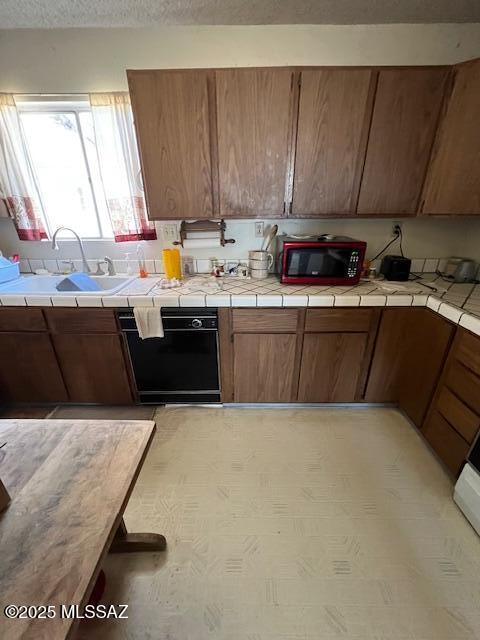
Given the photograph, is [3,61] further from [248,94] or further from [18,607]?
[18,607]

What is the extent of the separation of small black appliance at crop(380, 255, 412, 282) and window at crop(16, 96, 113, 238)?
2165 millimetres

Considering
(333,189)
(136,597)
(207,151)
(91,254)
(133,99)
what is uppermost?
(133,99)

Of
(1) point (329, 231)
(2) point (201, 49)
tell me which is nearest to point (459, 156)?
(1) point (329, 231)

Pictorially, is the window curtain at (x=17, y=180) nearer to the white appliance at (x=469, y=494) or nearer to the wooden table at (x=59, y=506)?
the wooden table at (x=59, y=506)

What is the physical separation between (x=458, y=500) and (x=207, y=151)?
2384 millimetres

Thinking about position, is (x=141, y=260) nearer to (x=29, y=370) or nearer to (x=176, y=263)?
(x=176, y=263)

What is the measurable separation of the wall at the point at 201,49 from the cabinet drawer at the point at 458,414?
83.5 inches

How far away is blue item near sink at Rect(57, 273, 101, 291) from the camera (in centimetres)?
201

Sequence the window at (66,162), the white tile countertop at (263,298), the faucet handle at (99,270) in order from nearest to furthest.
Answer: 1. the white tile countertop at (263,298)
2. the window at (66,162)
3. the faucet handle at (99,270)

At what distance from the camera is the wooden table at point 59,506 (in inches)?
20.2

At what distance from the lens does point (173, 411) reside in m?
2.05

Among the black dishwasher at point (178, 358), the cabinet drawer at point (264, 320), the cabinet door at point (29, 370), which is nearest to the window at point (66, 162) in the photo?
the cabinet door at point (29, 370)

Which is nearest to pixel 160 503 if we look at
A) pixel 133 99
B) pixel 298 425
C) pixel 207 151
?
pixel 298 425

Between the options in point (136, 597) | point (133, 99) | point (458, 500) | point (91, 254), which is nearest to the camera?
point (136, 597)
